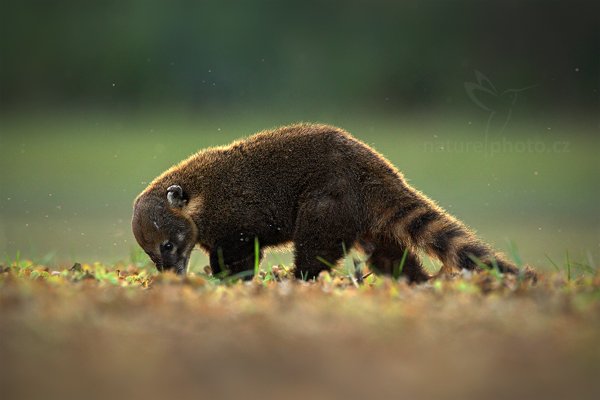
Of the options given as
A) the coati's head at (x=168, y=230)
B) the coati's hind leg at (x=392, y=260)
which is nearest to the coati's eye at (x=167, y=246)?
the coati's head at (x=168, y=230)

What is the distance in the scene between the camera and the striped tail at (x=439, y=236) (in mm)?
7449

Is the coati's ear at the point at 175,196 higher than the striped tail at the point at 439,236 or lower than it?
higher

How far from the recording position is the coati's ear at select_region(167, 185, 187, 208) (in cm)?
866

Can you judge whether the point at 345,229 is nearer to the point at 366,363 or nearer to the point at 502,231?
the point at 366,363

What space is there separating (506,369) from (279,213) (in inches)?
188

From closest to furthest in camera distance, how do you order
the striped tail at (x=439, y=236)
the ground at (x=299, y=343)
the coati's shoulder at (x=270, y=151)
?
the ground at (x=299, y=343), the striped tail at (x=439, y=236), the coati's shoulder at (x=270, y=151)

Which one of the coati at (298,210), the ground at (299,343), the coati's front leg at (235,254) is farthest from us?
the coati's front leg at (235,254)

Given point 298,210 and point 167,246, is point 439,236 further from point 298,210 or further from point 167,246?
point 167,246

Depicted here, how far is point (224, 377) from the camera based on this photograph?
3.81 meters

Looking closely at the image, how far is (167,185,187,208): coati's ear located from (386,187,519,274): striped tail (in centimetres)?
208

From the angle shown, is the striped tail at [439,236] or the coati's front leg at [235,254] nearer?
the striped tail at [439,236]

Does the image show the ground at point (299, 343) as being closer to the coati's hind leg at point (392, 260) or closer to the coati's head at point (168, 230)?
the coati's hind leg at point (392, 260)

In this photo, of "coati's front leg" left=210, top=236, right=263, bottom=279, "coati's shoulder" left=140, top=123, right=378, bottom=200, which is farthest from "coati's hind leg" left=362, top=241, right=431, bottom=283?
"coati's front leg" left=210, top=236, right=263, bottom=279

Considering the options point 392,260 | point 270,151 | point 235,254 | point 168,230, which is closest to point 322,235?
point 392,260
